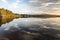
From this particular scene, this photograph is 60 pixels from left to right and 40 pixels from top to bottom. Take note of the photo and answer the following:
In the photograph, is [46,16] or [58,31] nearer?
[58,31]

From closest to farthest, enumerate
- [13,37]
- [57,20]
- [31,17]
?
1. [13,37]
2. [57,20]
3. [31,17]

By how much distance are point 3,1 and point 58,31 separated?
115 centimetres

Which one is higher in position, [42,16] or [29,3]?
[29,3]

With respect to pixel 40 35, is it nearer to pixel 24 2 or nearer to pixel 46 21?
pixel 46 21

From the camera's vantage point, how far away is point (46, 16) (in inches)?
94.7

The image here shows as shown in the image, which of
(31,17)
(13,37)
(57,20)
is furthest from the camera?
(31,17)

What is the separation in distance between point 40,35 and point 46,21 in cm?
41

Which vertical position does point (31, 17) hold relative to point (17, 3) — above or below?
below

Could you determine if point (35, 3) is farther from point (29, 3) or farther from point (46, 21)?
point (46, 21)

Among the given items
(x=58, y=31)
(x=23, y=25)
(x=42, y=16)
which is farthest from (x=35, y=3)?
(x=58, y=31)

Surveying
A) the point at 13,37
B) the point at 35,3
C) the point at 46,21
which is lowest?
the point at 13,37

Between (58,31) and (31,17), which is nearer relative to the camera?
(58,31)

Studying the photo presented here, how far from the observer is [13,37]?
209 centimetres

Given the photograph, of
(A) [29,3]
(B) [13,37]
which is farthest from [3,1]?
(B) [13,37]
